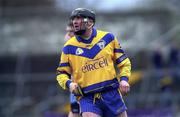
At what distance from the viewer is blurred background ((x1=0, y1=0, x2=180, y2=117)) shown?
24.4m

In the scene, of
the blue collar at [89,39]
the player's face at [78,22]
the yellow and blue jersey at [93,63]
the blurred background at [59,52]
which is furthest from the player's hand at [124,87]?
the blurred background at [59,52]

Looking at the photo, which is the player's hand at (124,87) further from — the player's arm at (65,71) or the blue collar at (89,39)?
the blue collar at (89,39)

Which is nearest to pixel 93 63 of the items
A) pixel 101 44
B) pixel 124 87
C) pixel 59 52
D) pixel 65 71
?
pixel 101 44

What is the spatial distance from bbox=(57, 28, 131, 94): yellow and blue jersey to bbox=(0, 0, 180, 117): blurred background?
11941 millimetres

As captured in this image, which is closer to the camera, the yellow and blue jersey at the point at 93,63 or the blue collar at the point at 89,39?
Result: the yellow and blue jersey at the point at 93,63

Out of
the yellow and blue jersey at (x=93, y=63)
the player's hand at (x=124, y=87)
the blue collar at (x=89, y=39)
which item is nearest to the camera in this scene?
the player's hand at (x=124, y=87)

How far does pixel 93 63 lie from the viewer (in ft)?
38.2

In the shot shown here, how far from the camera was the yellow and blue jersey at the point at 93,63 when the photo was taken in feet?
38.2

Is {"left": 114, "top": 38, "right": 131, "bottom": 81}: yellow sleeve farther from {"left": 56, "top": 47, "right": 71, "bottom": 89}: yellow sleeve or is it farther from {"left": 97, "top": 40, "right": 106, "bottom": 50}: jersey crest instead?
{"left": 56, "top": 47, "right": 71, "bottom": 89}: yellow sleeve

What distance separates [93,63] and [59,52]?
16088 millimetres

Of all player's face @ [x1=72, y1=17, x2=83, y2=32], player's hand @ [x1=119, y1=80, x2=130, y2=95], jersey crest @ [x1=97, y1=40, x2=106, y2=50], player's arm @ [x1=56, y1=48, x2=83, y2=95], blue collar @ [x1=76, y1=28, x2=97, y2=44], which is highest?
player's face @ [x1=72, y1=17, x2=83, y2=32]

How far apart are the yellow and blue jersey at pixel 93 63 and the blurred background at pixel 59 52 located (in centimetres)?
1194

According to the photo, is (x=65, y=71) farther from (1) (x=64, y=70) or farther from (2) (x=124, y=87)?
(2) (x=124, y=87)

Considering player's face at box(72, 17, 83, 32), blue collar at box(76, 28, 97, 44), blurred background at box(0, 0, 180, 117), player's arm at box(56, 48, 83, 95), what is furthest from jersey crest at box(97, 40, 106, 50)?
blurred background at box(0, 0, 180, 117)
